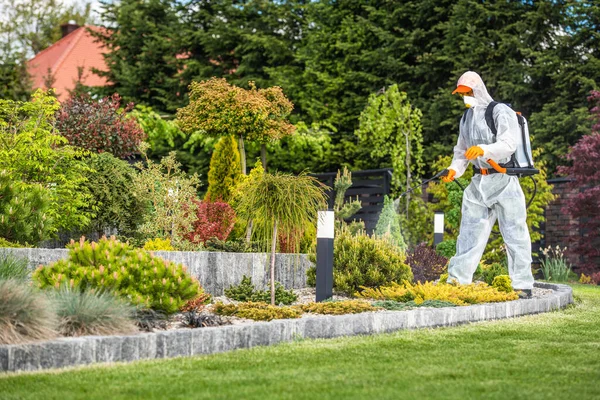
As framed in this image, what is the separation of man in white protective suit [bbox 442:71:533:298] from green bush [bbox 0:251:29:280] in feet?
15.4

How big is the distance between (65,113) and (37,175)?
2813 millimetres

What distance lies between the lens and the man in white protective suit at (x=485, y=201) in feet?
33.4

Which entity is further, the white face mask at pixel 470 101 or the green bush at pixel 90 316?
the white face mask at pixel 470 101

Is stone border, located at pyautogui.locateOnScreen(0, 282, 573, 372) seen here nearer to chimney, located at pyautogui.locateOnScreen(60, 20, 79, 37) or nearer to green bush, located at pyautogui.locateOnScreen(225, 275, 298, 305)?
green bush, located at pyautogui.locateOnScreen(225, 275, 298, 305)

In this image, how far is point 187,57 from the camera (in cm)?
2970

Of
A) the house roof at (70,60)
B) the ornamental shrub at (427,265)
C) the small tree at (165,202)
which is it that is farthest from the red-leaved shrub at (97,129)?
the house roof at (70,60)

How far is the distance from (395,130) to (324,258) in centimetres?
1272

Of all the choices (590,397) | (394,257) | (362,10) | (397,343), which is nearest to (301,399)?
(590,397)

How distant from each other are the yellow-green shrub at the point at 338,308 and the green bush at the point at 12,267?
244 centimetres

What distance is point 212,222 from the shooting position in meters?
13.5

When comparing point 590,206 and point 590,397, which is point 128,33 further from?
point 590,397

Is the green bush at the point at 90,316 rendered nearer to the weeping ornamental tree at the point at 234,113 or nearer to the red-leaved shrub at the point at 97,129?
the red-leaved shrub at the point at 97,129

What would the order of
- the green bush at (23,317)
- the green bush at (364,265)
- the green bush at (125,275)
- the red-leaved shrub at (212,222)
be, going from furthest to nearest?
1. the red-leaved shrub at (212,222)
2. the green bush at (364,265)
3. the green bush at (125,275)
4. the green bush at (23,317)

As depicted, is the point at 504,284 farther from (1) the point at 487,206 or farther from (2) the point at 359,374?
(2) the point at 359,374
